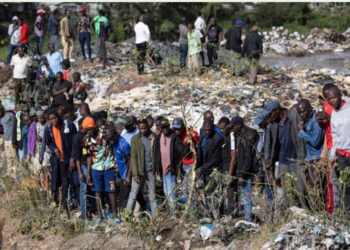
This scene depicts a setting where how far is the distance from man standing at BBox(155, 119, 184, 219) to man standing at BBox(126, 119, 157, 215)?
0.09 meters

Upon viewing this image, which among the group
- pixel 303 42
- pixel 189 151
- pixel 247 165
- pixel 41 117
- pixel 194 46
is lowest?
pixel 247 165

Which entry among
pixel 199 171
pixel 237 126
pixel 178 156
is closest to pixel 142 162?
pixel 178 156

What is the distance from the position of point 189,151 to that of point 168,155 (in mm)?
267

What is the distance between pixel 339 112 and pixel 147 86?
8.13 meters

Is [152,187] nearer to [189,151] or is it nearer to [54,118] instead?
[189,151]

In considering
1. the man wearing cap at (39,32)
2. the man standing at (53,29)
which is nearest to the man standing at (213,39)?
the man standing at (53,29)

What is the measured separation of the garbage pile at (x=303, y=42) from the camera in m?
24.4

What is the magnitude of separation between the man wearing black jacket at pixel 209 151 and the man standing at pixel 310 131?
102 cm

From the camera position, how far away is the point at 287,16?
30750mm

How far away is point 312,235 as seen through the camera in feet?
23.5

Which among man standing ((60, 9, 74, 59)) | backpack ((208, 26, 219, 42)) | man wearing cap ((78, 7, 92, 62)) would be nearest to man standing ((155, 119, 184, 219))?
backpack ((208, 26, 219, 42))

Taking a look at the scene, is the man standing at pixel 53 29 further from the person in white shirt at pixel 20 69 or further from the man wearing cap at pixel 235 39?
the man wearing cap at pixel 235 39

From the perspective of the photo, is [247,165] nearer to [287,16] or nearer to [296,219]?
[296,219]

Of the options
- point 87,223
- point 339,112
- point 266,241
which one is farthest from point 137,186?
point 339,112
